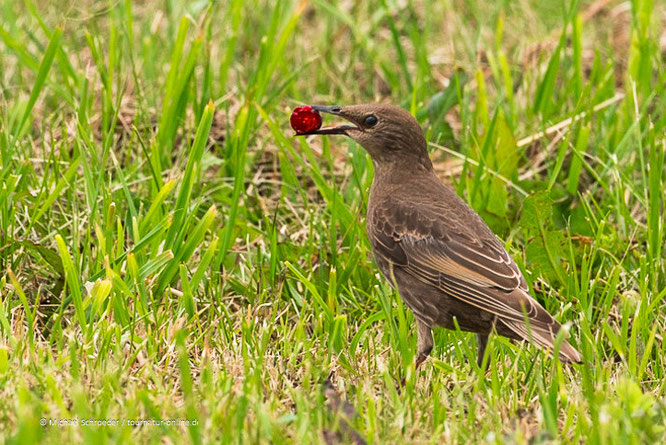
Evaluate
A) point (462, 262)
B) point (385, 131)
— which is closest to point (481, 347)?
point (462, 262)

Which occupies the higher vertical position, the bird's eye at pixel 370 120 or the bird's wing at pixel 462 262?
the bird's eye at pixel 370 120

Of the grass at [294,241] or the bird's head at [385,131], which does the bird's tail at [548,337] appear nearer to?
the grass at [294,241]

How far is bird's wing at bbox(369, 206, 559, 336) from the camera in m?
4.51

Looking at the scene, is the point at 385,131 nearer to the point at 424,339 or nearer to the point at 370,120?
the point at 370,120

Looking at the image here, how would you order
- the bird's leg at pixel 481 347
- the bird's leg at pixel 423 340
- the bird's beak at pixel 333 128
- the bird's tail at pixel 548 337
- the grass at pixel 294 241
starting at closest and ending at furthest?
the grass at pixel 294 241 → the bird's tail at pixel 548 337 → the bird's leg at pixel 423 340 → the bird's leg at pixel 481 347 → the bird's beak at pixel 333 128

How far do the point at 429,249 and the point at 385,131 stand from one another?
75cm

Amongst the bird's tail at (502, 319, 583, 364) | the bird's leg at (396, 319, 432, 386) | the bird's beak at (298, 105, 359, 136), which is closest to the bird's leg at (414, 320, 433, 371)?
the bird's leg at (396, 319, 432, 386)

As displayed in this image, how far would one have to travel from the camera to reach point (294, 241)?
18.9 feet

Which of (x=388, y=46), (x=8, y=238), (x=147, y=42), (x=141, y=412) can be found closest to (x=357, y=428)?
(x=141, y=412)

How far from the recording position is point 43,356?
3893 mm

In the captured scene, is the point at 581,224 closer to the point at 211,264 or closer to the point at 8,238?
the point at 211,264

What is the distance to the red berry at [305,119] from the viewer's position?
5309mm

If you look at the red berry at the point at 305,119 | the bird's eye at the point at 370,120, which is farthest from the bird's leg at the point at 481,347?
the red berry at the point at 305,119

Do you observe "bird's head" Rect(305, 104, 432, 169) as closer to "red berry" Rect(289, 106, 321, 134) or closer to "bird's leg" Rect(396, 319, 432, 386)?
"red berry" Rect(289, 106, 321, 134)
